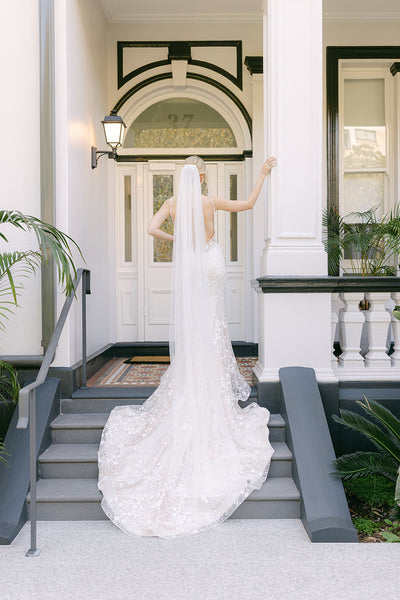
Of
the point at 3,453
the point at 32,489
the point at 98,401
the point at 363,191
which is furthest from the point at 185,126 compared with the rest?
the point at 32,489

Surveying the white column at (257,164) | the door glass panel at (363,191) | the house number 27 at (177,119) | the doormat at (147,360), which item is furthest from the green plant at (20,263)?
the door glass panel at (363,191)

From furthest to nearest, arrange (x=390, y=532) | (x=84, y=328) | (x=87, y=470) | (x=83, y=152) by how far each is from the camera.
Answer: (x=83, y=152), (x=84, y=328), (x=87, y=470), (x=390, y=532)

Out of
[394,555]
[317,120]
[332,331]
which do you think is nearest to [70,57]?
[317,120]

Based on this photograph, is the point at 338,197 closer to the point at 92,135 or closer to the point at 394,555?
the point at 92,135

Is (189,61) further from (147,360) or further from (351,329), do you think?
(351,329)

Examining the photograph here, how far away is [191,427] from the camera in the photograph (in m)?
3.70

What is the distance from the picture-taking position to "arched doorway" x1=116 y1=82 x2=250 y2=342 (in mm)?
6934

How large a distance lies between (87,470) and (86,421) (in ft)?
1.44

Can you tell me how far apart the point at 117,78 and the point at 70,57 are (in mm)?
2288

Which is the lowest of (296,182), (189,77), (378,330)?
(378,330)

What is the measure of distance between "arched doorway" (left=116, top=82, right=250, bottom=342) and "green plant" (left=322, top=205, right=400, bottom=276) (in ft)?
3.90

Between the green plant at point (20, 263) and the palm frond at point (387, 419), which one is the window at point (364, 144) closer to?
the palm frond at point (387, 419)

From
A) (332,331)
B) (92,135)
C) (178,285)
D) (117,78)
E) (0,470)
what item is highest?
(117,78)

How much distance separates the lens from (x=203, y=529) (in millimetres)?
3285
